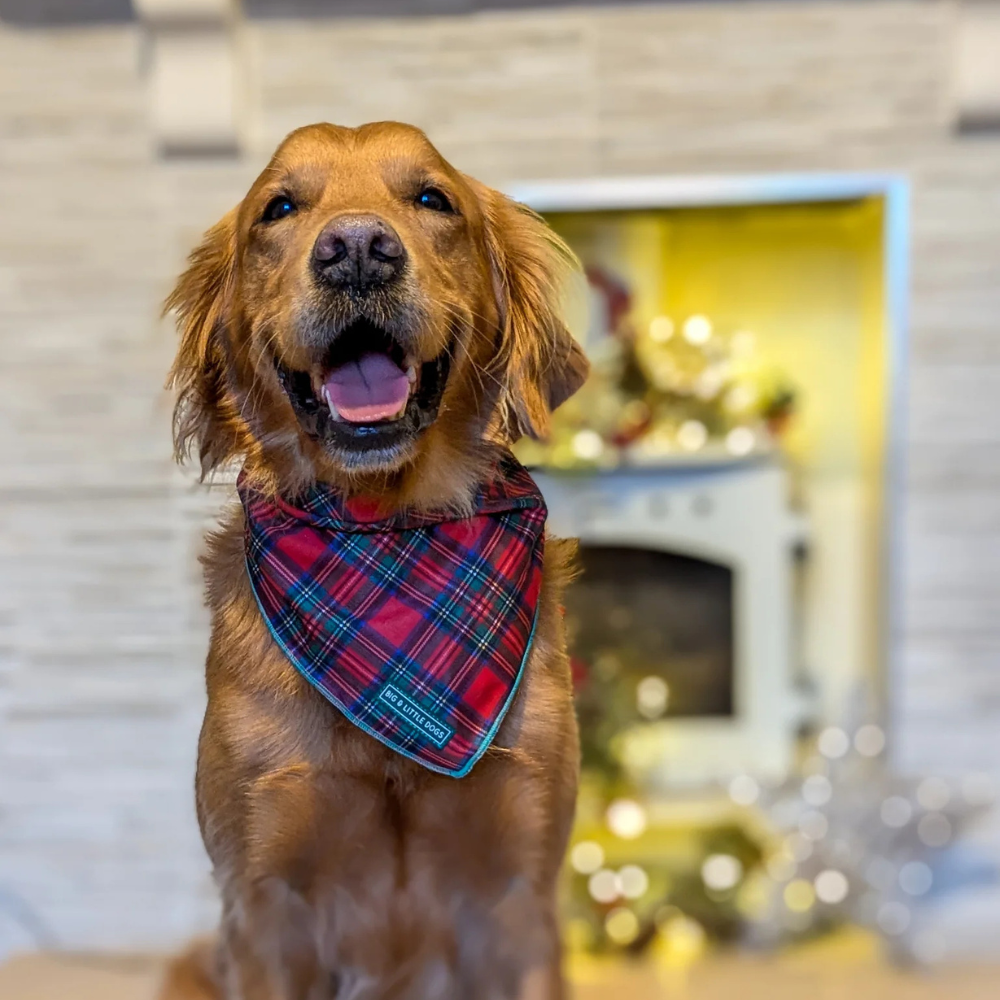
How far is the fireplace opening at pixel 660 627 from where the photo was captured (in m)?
2.08

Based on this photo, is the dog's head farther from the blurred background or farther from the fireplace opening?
the fireplace opening

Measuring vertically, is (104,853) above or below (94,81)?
below

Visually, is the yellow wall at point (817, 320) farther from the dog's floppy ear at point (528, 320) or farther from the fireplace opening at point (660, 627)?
the dog's floppy ear at point (528, 320)

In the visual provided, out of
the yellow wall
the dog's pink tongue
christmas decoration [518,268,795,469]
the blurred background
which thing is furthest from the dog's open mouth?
christmas decoration [518,268,795,469]

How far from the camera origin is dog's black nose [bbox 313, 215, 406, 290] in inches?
23.7

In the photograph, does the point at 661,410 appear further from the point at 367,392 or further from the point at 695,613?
the point at 367,392

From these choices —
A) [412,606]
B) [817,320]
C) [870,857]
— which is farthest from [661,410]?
[412,606]

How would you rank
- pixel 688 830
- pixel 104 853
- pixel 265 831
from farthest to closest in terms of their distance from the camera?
pixel 688 830 → pixel 104 853 → pixel 265 831

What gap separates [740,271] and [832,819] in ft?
3.57

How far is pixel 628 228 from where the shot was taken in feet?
5.82

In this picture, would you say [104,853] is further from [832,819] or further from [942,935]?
[942,935]

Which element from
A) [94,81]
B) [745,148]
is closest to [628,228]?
[745,148]

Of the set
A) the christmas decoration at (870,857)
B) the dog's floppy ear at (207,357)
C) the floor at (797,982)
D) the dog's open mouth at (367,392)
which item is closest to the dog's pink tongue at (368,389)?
the dog's open mouth at (367,392)

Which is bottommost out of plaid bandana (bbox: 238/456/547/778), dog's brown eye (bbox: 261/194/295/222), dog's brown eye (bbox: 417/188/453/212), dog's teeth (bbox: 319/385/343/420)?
plaid bandana (bbox: 238/456/547/778)
